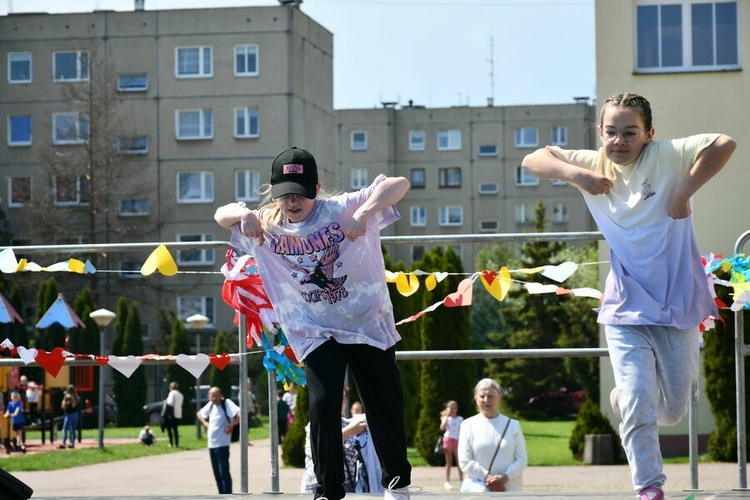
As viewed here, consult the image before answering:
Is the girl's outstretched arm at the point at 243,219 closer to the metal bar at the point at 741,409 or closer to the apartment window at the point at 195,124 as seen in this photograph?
the metal bar at the point at 741,409

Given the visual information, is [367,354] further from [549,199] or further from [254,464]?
[549,199]

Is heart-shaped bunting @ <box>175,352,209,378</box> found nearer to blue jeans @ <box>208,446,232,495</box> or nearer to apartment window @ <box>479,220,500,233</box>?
blue jeans @ <box>208,446,232,495</box>

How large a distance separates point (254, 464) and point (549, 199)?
57673 millimetres

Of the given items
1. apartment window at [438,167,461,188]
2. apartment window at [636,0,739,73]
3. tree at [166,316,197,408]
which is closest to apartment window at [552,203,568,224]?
apartment window at [438,167,461,188]

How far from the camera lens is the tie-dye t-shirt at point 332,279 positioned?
5.63 meters

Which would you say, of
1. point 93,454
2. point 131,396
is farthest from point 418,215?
point 93,454

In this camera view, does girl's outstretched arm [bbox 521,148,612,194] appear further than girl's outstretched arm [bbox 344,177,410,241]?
No

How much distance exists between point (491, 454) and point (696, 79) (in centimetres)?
1653

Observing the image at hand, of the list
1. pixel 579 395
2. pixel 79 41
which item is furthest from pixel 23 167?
pixel 579 395

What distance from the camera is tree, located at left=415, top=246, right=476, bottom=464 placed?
94.1 feet

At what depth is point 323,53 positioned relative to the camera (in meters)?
66.2

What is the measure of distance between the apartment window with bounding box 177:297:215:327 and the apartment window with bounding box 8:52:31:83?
44.7ft

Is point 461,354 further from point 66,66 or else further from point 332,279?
point 66,66

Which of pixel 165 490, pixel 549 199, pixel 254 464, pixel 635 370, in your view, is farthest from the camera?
pixel 549 199
